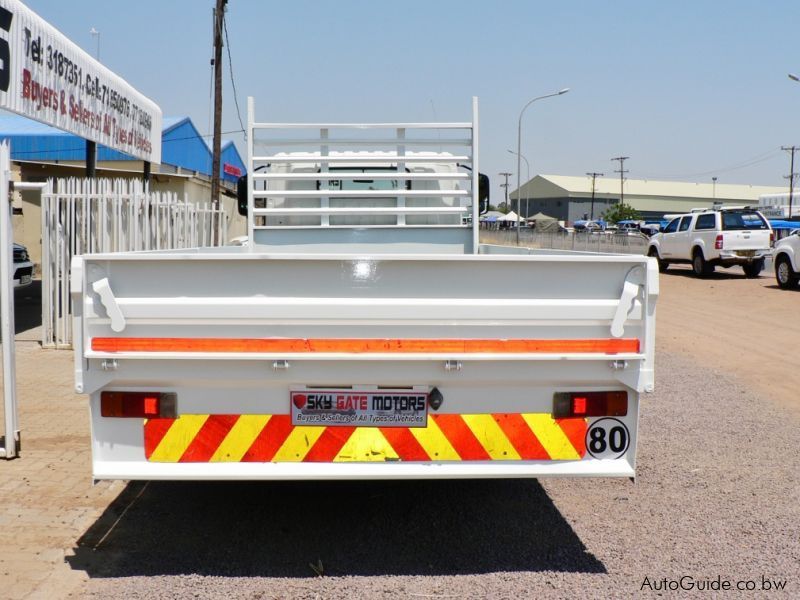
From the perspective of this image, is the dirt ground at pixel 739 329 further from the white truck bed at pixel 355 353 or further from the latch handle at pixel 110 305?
the latch handle at pixel 110 305

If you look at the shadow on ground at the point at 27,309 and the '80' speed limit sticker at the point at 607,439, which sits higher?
the '80' speed limit sticker at the point at 607,439

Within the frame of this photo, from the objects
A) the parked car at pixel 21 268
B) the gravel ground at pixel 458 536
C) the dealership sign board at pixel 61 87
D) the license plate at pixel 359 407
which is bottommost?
the gravel ground at pixel 458 536

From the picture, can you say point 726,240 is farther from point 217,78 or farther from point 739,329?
point 217,78

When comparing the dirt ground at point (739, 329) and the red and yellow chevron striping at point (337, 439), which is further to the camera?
the dirt ground at point (739, 329)

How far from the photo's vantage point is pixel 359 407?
4.41 meters

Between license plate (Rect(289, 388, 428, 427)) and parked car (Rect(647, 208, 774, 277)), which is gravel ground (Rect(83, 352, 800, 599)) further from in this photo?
parked car (Rect(647, 208, 774, 277))

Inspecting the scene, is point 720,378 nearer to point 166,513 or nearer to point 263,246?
point 263,246

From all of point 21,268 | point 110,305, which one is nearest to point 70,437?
point 110,305

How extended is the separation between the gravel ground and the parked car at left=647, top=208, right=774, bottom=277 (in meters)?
19.2

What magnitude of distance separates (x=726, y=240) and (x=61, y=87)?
1871 centimetres

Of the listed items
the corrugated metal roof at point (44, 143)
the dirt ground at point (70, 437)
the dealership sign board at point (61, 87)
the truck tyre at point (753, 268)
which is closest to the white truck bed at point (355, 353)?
the dirt ground at point (70, 437)

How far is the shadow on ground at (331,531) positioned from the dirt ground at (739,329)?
4747 mm

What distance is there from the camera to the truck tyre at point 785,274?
21.4 m

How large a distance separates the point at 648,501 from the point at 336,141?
3.86m
